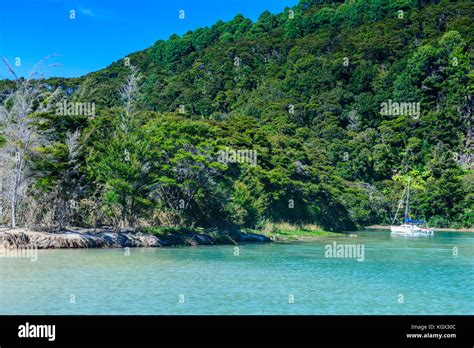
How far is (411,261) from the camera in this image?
29406mm

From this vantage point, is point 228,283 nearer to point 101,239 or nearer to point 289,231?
point 101,239

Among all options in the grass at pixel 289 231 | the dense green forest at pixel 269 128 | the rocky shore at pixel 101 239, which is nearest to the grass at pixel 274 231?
the grass at pixel 289 231

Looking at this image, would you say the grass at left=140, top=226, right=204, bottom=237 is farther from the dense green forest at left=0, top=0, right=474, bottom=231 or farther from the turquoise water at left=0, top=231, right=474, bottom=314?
the turquoise water at left=0, top=231, right=474, bottom=314

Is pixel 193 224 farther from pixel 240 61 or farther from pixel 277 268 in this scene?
pixel 240 61

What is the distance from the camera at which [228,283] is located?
20.3 metres

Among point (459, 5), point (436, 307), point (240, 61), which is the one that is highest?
point (459, 5)

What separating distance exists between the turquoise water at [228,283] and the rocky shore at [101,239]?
4.03 ft

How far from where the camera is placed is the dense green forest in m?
33.4

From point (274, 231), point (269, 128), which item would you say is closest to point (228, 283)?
point (274, 231)

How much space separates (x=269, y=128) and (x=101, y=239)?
45.2 meters

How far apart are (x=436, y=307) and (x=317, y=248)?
65.1 feet

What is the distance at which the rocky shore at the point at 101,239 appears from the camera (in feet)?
93.0

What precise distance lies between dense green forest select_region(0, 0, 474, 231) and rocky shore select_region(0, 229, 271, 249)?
1533 millimetres
